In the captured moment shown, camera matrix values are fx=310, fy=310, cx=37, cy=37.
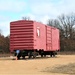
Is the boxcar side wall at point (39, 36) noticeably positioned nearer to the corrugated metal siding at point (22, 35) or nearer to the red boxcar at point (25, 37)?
the red boxcar at point (25, 37)

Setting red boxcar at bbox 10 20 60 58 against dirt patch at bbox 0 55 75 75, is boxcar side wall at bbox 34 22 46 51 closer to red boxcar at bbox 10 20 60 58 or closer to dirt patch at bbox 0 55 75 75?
red boxcar at bbox 10 20 60 58

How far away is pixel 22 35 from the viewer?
31328 mm

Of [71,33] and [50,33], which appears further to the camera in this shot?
[71,33]

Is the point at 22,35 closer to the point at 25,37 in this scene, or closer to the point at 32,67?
the point at 25,37

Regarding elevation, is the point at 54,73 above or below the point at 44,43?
below

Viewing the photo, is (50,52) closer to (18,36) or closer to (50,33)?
(50,33)

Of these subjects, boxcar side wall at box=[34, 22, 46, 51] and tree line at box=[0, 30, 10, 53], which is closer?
boxcar side wall at box=[34, 22, 46, 51]

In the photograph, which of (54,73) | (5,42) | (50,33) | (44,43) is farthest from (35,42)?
(5,42)

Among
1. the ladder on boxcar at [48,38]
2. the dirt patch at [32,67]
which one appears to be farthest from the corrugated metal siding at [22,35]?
the dirt patch at [32,67]

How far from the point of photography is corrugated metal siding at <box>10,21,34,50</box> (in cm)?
3102

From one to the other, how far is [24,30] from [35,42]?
5.39 ft

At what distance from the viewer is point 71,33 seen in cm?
8206

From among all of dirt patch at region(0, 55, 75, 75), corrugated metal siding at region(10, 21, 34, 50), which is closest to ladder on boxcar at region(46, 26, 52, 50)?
corrugated metal siding at region(10, 21, 34, 50)

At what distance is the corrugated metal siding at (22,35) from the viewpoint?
102 feet
